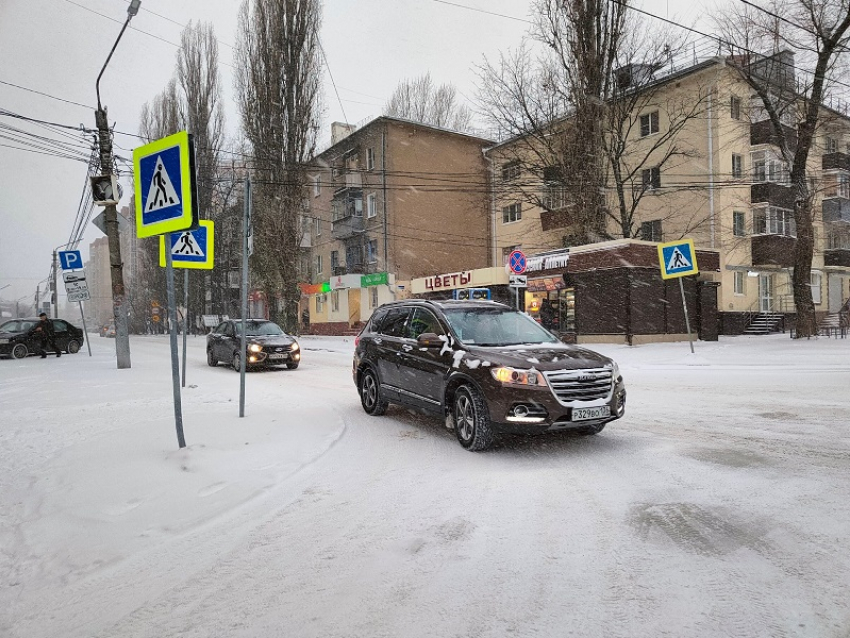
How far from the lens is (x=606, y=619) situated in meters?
2.71

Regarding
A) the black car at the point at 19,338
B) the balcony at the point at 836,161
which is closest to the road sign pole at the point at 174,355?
the black car at the point at 19,338

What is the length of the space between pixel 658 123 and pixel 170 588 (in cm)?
3181

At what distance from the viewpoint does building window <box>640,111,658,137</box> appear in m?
29.8

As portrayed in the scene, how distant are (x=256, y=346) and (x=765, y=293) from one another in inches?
1081

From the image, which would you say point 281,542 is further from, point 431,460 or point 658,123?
point 658,123

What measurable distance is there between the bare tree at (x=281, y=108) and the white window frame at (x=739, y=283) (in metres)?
23.3

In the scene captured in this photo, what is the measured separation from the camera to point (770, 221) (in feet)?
96.2

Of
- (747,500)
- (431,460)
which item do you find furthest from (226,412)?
(747,500)

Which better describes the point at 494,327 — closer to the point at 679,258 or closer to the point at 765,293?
the point at 679,258

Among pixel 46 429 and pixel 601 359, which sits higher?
pixel 601 359

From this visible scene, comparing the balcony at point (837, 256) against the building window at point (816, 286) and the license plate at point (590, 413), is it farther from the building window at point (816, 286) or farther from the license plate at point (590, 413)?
the license plate at point (590, 413)

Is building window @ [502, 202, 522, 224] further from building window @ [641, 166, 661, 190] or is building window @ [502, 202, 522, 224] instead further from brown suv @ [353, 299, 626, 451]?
brown suv @ [353, 299, 626, 451]

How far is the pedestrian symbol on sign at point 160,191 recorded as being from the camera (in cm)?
560

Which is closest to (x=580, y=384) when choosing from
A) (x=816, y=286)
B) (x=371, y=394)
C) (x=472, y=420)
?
(x=472, y=420)
